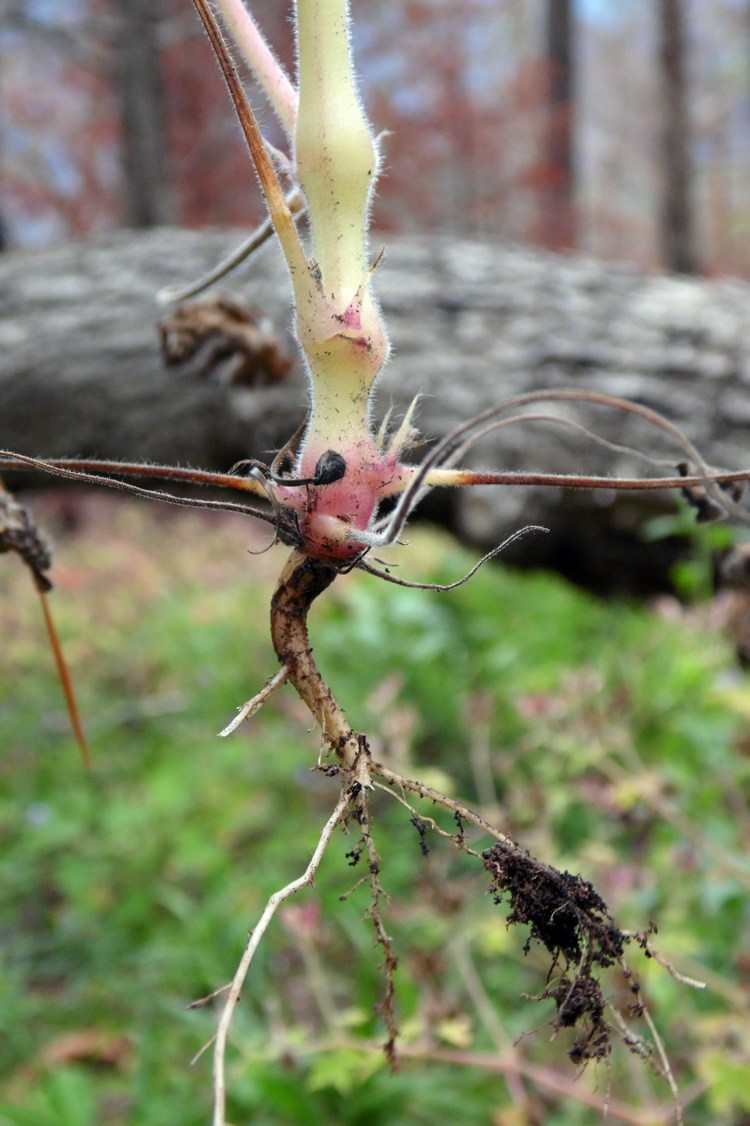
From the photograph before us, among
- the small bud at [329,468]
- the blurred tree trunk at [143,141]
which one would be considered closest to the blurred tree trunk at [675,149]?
the blurred tree trunk at [143,141]

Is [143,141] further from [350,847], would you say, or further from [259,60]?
[259,60]

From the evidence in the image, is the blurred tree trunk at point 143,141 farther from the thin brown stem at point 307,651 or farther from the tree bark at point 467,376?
the thin brown stem at point 307,651

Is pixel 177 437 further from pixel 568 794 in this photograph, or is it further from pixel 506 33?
pixel 506 33

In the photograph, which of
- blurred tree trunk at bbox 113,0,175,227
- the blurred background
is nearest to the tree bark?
the blurred background

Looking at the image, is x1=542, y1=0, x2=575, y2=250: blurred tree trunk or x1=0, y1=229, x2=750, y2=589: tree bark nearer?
x1=0, y1=229, x2=750, y2=589: tree bark

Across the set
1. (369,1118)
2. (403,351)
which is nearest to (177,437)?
(403,351)

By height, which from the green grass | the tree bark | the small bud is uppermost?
the small bud

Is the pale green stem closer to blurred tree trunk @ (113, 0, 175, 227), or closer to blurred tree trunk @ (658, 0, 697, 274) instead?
Answer: blurred tree trunk @ (113, 0, 175, 227)

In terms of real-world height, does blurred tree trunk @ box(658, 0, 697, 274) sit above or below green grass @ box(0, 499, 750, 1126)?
above
